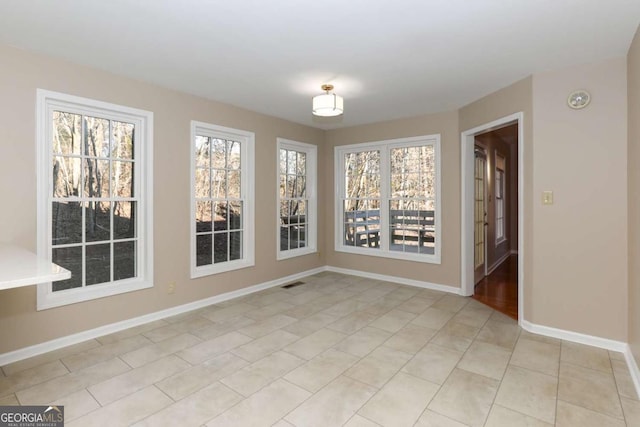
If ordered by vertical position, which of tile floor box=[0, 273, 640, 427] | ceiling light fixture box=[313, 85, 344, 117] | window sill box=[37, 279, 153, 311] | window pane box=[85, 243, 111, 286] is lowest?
tile floor box=[0, 273, 640, 427]

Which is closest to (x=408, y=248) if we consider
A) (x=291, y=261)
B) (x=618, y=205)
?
(x=291, y=261)

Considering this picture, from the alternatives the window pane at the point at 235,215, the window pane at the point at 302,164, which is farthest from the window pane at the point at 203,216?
the window pane at the point at 302,164

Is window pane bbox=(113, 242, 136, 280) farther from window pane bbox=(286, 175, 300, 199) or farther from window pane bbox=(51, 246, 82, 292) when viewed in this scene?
window pane bbox=(286, 175, 300, 199)

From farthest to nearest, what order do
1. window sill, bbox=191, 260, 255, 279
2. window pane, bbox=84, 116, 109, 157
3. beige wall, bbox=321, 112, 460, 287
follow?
beige wall, bbox=321, 112, 460, 287 < window sill, bbox=191, 260, 255, 279 < window pane, bbox=84, 116, 109, 157

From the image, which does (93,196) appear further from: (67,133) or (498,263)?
(498,263)

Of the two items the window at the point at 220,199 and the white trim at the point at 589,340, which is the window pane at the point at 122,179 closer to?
the window at the point at 220,199

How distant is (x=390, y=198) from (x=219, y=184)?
103 inches

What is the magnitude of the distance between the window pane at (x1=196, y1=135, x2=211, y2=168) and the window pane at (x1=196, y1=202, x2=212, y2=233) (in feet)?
1.62

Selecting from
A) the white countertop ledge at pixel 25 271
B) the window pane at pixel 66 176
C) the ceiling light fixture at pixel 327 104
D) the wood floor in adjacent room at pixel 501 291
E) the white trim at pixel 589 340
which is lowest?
the white trim at pixel 589 340

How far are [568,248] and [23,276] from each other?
404 centimetres

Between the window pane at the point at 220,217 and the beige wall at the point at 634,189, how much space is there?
4.15 m

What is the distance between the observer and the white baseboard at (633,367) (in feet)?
7.87

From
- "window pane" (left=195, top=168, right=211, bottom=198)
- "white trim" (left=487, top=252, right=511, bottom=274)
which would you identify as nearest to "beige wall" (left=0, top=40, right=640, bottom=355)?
"window pane" (left=195, top=168, right=211, bottom=198)

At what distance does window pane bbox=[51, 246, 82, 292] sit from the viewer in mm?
3082
